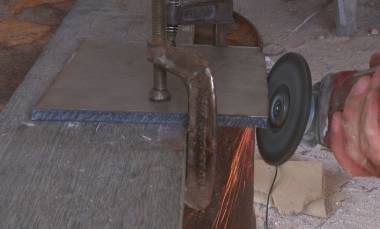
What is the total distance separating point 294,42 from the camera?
3.56 m

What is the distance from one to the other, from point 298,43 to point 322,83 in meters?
2.42

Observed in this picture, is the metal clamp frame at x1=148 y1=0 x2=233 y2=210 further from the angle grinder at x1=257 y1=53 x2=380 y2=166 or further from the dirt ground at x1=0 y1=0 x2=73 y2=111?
the dirt ground at x1=0 y1=0 x2=73 y2=111

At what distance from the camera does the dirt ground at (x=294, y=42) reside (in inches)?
65.2

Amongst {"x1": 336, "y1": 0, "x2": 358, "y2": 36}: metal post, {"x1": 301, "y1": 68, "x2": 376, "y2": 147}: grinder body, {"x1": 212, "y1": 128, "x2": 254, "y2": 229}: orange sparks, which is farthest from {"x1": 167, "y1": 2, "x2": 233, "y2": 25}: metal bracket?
{"x1": 336, "y1": 0, "x2": 358, "y2": 36}: metal post

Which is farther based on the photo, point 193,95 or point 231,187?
point 231,187

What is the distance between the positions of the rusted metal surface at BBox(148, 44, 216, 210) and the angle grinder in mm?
178

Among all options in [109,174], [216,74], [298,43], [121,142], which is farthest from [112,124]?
[298,43]

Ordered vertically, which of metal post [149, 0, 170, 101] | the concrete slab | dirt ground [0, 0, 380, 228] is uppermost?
metal post [149, 0, 170, 101]

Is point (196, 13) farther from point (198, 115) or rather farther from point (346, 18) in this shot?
point (346, 18)

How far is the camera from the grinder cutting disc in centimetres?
113

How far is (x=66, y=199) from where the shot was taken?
35.9 inches

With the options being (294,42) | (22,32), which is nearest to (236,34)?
(22,32)

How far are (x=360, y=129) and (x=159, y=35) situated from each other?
395mm

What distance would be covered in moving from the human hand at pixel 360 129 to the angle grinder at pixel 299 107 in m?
0.06
